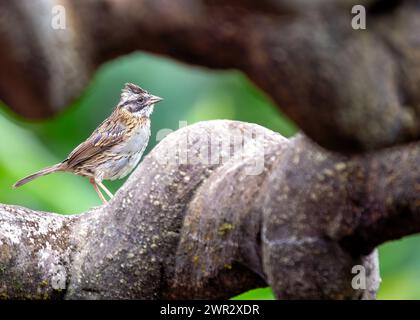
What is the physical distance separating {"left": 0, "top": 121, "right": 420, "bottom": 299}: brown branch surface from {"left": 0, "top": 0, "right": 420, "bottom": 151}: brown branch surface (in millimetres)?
429

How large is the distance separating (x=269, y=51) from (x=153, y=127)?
190 inches

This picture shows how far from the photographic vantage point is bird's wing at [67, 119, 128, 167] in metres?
4.33

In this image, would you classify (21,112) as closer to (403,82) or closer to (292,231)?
(403,82)

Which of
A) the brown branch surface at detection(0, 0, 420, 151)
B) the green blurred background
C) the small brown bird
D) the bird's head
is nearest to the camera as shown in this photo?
the brown branch surface at detection(0, 0, 420, 151)

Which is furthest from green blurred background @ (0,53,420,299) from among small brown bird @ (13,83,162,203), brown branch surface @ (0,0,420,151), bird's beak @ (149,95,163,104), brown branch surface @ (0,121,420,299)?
brown branch surface @ (0,0,420,151)

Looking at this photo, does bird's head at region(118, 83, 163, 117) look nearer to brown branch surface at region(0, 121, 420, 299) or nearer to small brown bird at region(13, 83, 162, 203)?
small brown bird at region(13, 83, 162, 203)

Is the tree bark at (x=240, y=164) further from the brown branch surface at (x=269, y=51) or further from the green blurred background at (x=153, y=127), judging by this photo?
the green blurred background at (x=153, y=127)

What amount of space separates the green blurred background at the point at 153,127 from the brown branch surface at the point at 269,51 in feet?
11.6

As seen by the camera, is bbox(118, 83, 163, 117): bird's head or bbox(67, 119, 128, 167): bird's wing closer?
bbox(118, 83, 163, 117): bird's head

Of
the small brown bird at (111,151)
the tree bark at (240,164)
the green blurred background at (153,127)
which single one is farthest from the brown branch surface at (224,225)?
the green blurred background at (153,127)

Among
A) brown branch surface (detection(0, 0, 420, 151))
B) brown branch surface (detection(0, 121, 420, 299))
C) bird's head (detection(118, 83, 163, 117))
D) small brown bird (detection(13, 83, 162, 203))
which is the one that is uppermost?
bird's head (detection(118, 83, 163, 117))

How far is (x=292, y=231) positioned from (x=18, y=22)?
1.11 metres
